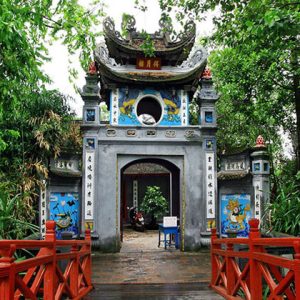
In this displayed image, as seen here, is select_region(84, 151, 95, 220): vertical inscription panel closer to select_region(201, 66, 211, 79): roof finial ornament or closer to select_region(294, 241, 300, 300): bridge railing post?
select_region(201, 66, 211, 79): roof finial ornament

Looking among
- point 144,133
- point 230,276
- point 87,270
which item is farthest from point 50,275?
point 144,133

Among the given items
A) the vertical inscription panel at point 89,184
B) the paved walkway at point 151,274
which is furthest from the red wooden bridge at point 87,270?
the vertical inscription panel at point 89,184

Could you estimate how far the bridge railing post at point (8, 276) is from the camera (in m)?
2.43

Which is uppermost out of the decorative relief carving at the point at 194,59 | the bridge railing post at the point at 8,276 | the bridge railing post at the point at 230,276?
the decorative relief carving at the point at 194,59

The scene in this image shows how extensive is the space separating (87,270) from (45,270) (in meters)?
2.50

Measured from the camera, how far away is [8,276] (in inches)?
96.2

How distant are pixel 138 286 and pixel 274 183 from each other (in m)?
7.62

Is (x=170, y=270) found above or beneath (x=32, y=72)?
beneath

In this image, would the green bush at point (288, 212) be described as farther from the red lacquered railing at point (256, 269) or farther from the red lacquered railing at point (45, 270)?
the red lacquered railing at point (45, 270)

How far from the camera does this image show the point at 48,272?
12.0 ft

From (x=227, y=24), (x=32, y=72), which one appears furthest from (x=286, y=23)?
(x=32, y=72)

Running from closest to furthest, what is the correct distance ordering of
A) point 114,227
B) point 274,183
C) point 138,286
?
1. point 138,286
2. point 114,227
3. point 274,183

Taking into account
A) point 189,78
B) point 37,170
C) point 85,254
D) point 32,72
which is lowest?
point 85,254

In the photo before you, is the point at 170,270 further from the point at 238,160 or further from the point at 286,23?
the point at 286,23
